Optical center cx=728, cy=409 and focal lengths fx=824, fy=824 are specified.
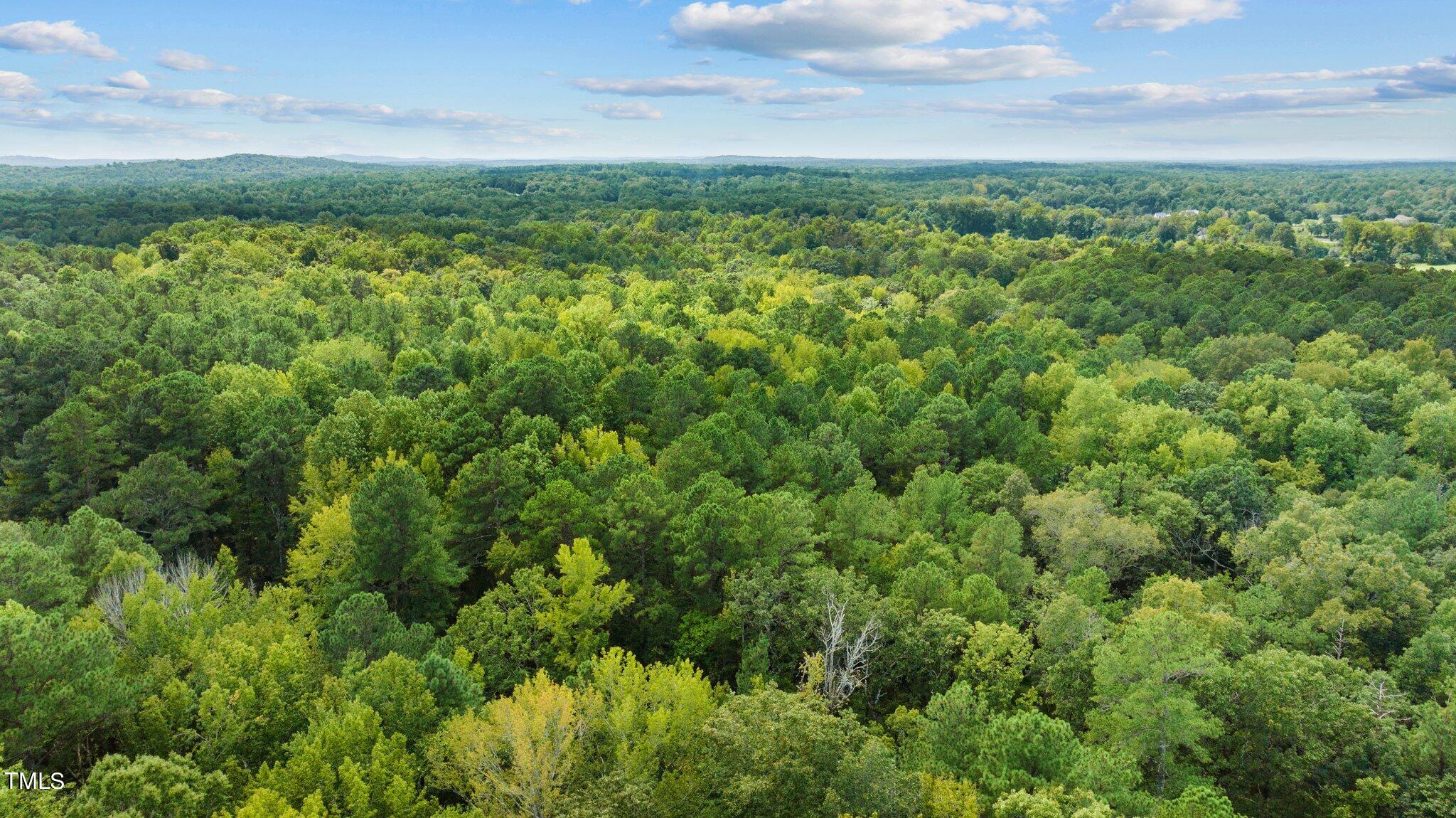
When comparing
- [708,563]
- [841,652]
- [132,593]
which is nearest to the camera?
[132,593]

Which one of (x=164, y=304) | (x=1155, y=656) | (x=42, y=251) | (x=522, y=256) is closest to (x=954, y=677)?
(x=1155, y=656)

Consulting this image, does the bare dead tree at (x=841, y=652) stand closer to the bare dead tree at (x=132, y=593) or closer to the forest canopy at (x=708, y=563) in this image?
the forest canopy at (x=708, y=563)

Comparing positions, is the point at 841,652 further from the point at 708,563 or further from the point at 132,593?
the point at 132,593

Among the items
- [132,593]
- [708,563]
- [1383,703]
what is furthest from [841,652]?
[132,593]

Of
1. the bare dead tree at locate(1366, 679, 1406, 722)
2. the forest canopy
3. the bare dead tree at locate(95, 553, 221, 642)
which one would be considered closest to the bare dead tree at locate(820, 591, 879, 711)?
the forest canopy

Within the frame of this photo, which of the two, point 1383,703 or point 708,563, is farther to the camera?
point 708,563

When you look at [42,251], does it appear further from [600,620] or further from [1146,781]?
[1146,781]

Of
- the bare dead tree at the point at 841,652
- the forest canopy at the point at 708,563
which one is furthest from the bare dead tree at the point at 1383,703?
the bare dead tree at the point at 841,652
